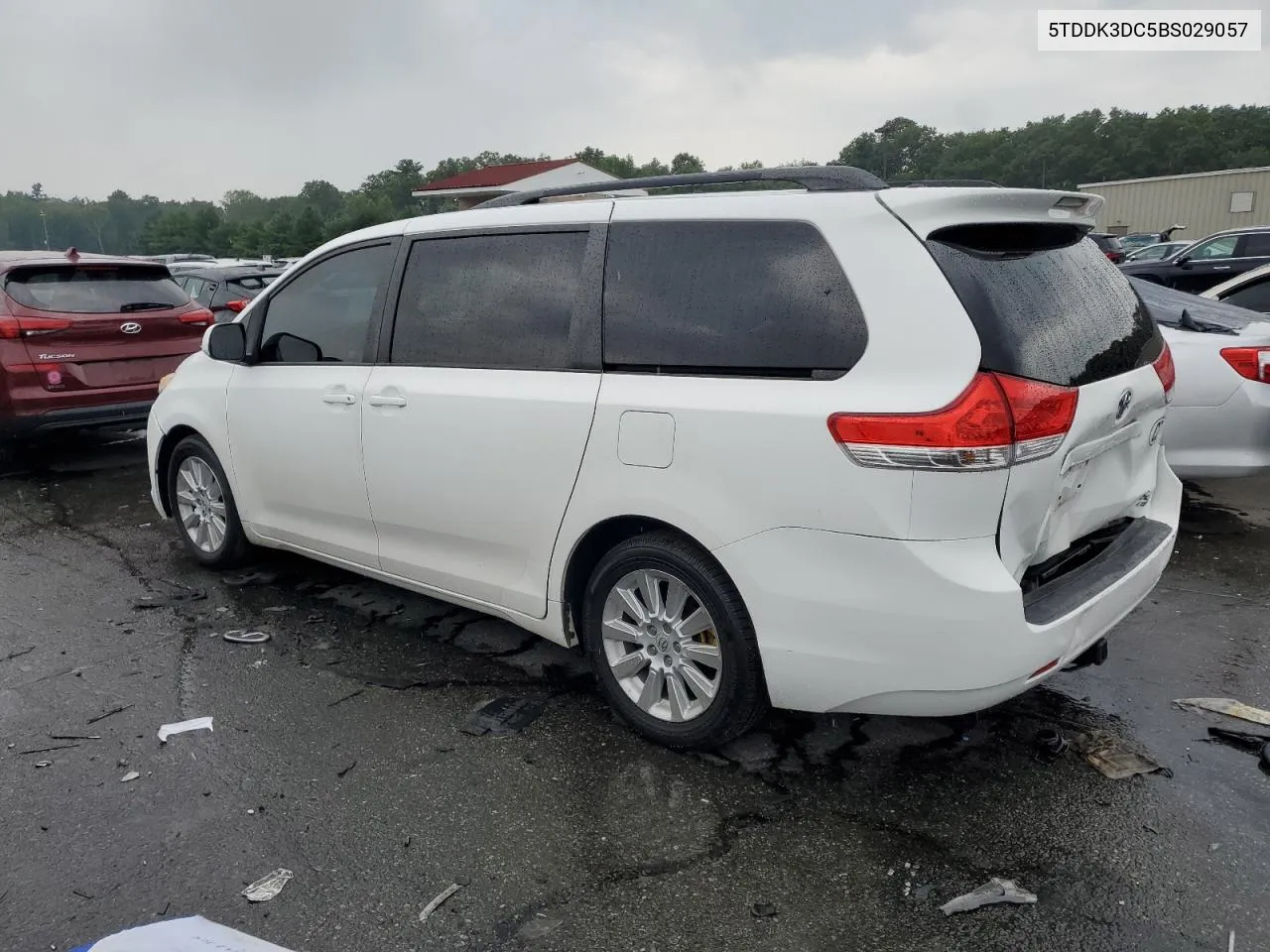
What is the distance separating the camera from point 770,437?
2.67 meters

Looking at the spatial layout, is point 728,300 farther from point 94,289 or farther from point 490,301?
point 94,289

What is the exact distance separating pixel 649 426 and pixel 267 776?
172cm

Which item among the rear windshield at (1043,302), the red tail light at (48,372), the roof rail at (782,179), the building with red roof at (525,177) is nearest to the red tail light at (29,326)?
the red tail light at (48,372)

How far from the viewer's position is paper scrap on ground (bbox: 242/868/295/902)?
8.24 ft

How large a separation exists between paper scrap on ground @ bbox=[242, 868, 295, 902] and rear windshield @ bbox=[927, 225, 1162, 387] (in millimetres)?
2364

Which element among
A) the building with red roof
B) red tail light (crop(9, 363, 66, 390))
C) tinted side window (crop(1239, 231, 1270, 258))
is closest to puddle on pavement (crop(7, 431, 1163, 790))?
red tail light (crop(9, 363, 66, 390))

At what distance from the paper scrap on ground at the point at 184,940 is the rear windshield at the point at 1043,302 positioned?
2309 millimetres

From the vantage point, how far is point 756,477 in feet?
8.88

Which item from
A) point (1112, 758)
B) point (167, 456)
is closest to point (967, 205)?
point (1112, 758)

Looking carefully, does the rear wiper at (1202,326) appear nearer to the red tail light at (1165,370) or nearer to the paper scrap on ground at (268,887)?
the red tail light at (1165,370)

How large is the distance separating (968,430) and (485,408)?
67.8 inches

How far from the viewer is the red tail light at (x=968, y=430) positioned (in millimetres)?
2430

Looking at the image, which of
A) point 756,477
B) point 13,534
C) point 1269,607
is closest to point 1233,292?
point 1269,607

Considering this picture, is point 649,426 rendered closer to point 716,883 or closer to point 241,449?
point 716,883
